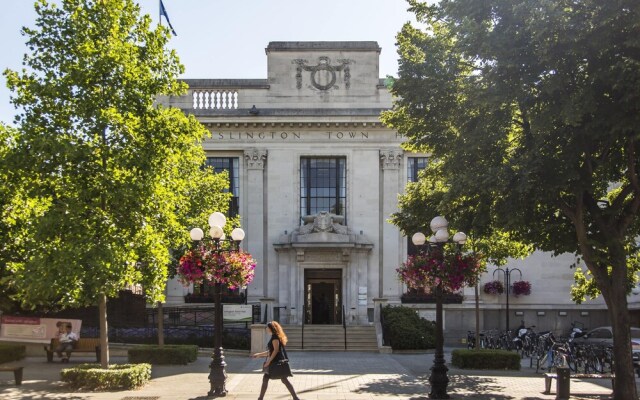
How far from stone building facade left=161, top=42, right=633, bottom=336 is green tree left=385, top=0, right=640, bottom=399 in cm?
1892

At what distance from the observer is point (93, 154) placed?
1861 centimetres

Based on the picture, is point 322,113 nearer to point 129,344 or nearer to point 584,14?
point 129,344

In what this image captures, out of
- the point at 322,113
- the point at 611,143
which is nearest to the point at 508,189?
the point at 611,143

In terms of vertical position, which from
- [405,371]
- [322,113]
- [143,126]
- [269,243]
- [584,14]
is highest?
[322,113]

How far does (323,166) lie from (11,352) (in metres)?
19.2

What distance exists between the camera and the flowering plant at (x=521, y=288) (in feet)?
130

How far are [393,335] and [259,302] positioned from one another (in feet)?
29.0

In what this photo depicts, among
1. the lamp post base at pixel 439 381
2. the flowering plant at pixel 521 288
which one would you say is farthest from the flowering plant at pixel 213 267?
the flowering plant at pixel 521 288

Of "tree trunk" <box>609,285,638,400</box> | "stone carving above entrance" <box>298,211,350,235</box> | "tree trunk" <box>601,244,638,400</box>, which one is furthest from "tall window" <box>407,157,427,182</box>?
"tree trunk" <box>609,285,638,400</box>

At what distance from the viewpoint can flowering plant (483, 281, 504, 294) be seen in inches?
1547

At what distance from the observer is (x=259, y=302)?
3894 cm

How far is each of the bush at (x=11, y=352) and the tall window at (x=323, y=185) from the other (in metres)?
16.7

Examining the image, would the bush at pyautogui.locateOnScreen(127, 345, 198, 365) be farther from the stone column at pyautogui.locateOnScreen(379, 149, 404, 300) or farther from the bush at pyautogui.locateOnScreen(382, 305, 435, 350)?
the stone column at pyautogui.locateOnScreen(379, 149, 404, 300)

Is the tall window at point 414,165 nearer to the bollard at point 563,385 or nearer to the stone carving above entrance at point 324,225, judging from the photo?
the stone carving above entrance at point 324,225
